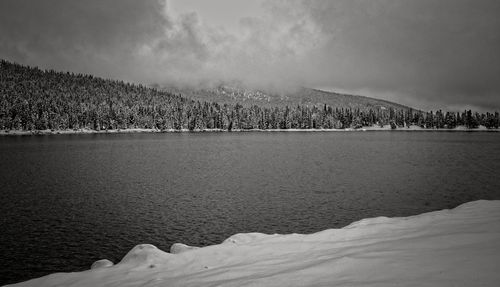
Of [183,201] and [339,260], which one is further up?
[339,260]

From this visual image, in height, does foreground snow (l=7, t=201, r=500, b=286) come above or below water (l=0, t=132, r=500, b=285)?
above

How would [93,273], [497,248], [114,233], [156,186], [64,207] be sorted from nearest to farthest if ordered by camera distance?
1. [497,248]
2. [93,273]
3. [114,233]
4. [64,207]
5. [156,186]

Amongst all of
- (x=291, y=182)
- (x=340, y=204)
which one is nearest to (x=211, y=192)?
(x=291, y=182)

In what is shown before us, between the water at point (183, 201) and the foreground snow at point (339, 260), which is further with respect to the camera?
the water at point (183, 201)

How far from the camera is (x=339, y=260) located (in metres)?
11.2

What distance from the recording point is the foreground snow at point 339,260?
8.93 meters

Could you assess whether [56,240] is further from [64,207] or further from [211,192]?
[211,192]

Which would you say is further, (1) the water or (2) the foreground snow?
(1) the water

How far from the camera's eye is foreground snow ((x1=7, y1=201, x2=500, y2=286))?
8.93 m

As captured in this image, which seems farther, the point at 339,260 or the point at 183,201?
the point at 183,201

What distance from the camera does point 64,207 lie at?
117ft

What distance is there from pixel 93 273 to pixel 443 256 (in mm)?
13837

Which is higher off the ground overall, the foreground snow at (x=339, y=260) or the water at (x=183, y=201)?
the foreground snow at (x=339, y=260)

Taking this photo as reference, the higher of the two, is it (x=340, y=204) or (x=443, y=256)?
(x=443, y=256)
